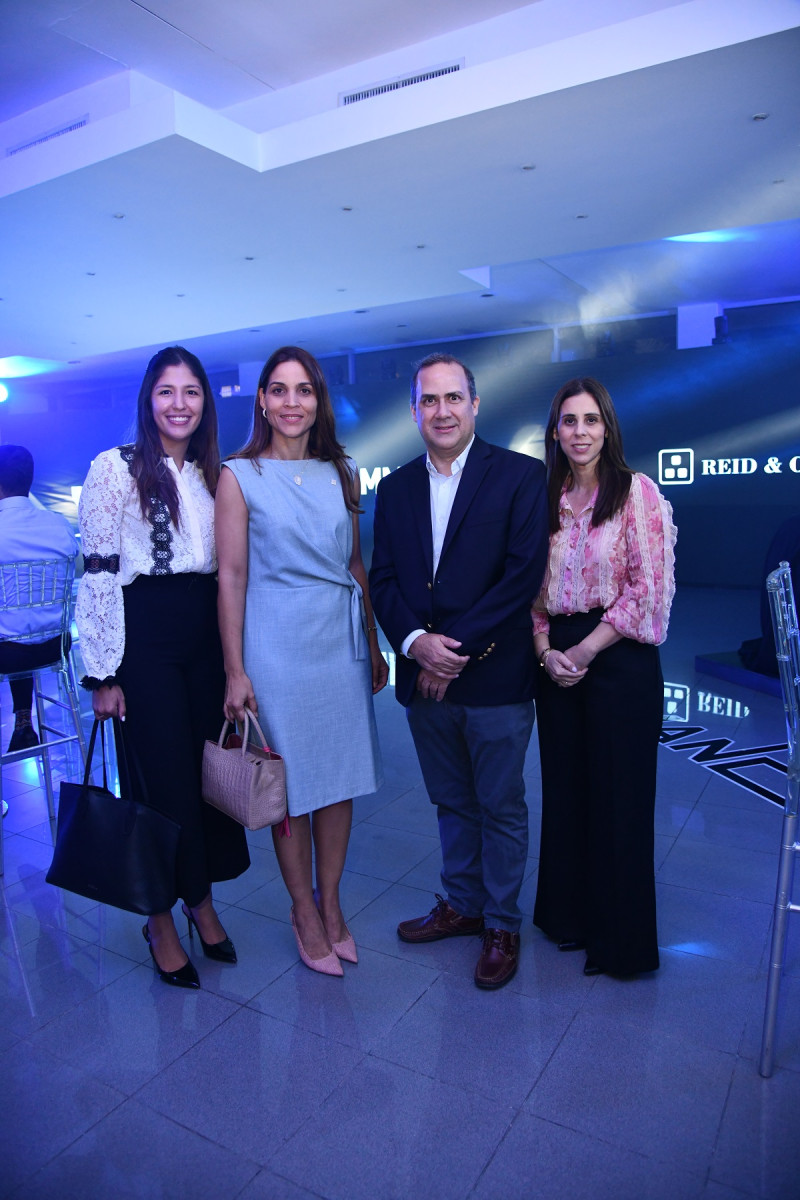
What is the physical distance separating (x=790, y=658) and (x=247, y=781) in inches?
51.5

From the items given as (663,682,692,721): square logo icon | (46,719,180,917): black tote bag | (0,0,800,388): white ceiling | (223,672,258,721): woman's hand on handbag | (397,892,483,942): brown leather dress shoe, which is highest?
(0,0,800,388): white ceiling

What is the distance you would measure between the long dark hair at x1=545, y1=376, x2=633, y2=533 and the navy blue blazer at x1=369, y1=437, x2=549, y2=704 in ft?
0.38

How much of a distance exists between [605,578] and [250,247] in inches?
223

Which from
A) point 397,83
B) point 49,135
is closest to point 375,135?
point 397,83

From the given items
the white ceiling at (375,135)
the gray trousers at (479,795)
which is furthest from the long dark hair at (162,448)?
the white ceiling at (375,135)

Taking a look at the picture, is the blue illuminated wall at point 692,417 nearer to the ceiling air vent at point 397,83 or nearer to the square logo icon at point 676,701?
the square logo icon at point 676,701

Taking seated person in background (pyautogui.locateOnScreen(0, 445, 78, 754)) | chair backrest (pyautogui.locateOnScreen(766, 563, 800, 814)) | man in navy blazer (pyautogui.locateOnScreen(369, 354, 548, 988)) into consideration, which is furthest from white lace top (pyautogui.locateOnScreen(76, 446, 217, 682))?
chair backrest (pyautogui.locateOnScreen(766, 563, 800, 814))

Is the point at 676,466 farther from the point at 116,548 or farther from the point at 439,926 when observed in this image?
the point at 116,548

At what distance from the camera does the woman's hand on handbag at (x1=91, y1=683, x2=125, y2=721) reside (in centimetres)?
204

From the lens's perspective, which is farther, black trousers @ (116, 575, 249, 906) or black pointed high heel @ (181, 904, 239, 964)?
black pointed high heel @ (181, 904, 239, 964)

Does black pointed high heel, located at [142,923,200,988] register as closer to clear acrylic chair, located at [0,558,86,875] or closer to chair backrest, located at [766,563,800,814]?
clear acrylic chair, located at [0,558,86,875]

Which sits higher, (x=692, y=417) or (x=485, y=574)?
(x=692, y=417)

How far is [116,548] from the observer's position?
2.05 meters

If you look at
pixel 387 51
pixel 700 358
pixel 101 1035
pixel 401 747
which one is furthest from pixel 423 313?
pixel 101 1035
